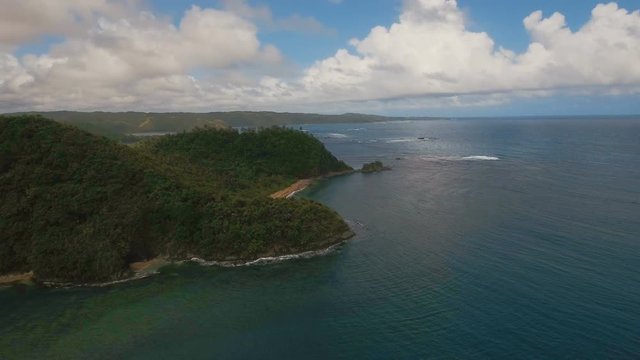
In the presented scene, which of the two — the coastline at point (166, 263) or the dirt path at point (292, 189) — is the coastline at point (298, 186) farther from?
the coastline at point (166, 263)

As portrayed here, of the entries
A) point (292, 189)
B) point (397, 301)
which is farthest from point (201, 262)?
point (292, 189)

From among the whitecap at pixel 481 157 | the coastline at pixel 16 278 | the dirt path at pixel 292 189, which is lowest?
the coastline at pixel 16 278

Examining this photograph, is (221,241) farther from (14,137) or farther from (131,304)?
(14,137)

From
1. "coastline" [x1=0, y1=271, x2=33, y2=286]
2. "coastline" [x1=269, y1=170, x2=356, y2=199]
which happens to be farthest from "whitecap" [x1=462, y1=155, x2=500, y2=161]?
"coastline" [x1=0, y1=271, x2=33, y2=286]

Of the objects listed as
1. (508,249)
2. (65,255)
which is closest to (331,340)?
(508,249)

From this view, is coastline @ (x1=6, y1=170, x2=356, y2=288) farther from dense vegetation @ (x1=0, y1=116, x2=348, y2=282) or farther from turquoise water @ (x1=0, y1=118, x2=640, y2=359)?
turquoise water @ (x1=0, y1=118, x2=640, y2=359)

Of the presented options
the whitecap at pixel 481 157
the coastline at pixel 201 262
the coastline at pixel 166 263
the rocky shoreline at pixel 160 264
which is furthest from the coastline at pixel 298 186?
the whitecap at pixel 481 157

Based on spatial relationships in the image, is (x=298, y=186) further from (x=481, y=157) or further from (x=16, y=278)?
(x=481, y=157)
